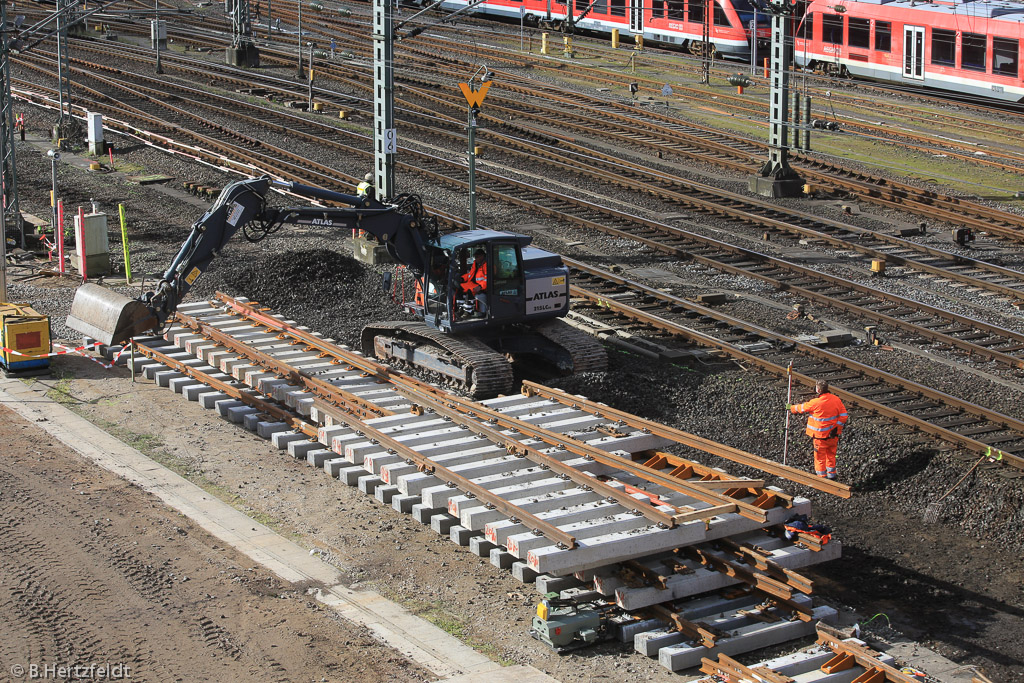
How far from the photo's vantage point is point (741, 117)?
4034 cm

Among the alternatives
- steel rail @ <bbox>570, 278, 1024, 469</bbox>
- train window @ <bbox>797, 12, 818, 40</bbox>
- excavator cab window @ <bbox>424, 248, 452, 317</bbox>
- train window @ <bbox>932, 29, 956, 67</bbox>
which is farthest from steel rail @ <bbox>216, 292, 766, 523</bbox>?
train window @ <bbox>797, 12, 818, 40</bbox>

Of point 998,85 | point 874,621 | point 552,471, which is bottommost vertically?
point 874,621

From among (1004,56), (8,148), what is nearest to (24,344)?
(8,148)

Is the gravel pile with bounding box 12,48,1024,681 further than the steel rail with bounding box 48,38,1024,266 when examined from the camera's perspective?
No

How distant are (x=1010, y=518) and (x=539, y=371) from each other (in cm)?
770

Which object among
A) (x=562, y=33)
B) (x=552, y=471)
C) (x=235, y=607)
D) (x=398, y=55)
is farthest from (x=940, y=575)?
(x=562, y=33)

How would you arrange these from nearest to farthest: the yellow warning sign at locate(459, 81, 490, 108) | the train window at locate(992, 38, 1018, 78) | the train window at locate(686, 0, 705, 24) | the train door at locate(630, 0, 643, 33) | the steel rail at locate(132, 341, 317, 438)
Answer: the steel rail at locate(132, 341, 317, 438)
the yellow warning sign at locate(459, 81, 490, 108)
the train window at locate(992, 38, 1018, 78)
the train window at locate(686, 0, 705, 24)
the train door at locate(630, 0, 643, 33)

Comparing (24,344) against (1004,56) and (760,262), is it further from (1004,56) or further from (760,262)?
(1004,56)

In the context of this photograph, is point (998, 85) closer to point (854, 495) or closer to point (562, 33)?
point (562, 33)

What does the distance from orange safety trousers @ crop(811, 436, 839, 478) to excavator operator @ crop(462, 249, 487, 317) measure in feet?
18.4

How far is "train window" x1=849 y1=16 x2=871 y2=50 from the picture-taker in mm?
43344

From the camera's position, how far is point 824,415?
15.8 m

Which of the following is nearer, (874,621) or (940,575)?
(874,621)

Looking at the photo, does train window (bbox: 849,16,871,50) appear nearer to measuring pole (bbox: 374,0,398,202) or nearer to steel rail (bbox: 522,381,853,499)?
measuring pole (bbox: 374,0,398,202)
